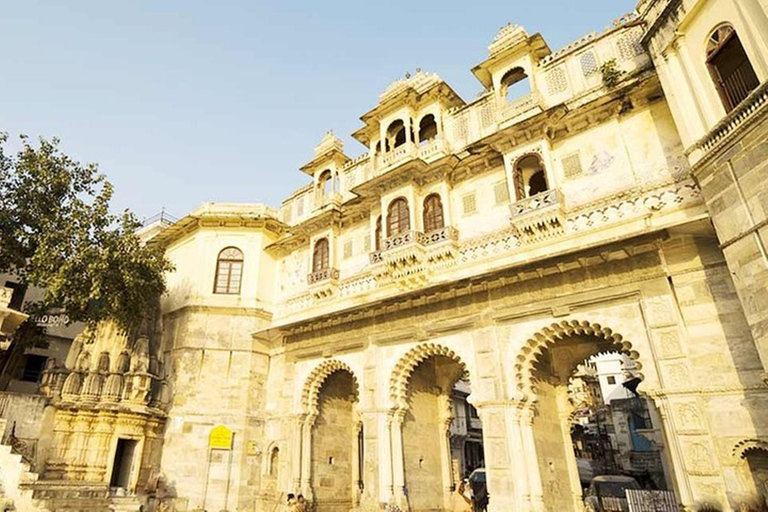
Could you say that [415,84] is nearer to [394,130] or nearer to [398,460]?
[394,130]

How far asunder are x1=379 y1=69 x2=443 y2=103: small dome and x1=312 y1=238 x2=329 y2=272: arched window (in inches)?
226

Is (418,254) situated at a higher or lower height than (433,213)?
lower

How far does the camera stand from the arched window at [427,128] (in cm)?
1639

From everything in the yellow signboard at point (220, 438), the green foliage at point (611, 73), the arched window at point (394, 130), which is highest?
the arched window at point (394, 130)

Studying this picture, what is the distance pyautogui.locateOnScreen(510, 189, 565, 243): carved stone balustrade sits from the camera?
12.0m

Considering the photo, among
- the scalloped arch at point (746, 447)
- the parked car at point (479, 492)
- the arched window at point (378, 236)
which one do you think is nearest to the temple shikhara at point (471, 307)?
the scalloped arch at point (746, 447)

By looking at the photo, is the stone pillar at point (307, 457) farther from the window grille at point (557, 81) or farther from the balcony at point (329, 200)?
the window grille at point (557, 81)

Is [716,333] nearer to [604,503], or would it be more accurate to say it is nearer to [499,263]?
[499,263]

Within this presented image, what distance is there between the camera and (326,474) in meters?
16.7

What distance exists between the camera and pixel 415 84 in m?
16.6

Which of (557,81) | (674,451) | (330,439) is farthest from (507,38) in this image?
(330,439)

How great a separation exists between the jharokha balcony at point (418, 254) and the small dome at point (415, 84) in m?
5.18

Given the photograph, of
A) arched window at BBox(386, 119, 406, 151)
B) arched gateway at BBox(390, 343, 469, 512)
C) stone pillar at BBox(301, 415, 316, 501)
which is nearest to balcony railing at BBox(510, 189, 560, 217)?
arched gateway at BBox(390, 343, 469, 512)

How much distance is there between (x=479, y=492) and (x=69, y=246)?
780 inches
